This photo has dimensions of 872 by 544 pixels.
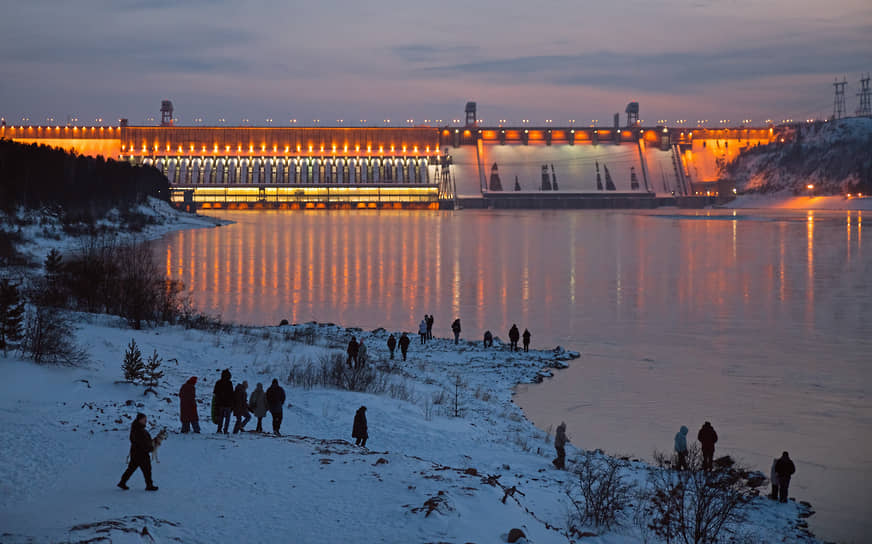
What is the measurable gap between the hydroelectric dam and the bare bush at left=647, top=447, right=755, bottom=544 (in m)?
112

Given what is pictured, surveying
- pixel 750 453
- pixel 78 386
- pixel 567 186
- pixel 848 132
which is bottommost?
pixel 750 453

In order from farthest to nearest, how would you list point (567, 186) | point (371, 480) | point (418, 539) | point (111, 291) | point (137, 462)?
1. point (567, 186)
2. point (111, 291)
3. point (371, 480)
4. point (137, 462)
5. point (418, 539)

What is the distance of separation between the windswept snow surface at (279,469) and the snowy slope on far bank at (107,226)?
85.2 feet

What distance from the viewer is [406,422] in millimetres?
15391

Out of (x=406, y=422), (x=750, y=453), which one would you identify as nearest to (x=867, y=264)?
(x=750, y=453)

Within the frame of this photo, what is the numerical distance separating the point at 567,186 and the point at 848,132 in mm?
46720

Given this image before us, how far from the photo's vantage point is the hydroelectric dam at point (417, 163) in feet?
412

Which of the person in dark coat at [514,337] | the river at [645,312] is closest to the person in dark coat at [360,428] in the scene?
the river at [645,312]

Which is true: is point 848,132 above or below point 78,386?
above

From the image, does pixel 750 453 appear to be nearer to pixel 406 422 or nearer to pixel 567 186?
pixel 406 422

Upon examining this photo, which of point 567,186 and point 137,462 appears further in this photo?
point 567,186

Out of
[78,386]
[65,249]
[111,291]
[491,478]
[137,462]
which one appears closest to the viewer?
[137,462]

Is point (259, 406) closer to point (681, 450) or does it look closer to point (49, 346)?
point (49, 346)

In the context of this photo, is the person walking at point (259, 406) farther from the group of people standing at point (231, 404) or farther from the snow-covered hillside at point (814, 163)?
the snow-covered hillside at point (814, 163)
